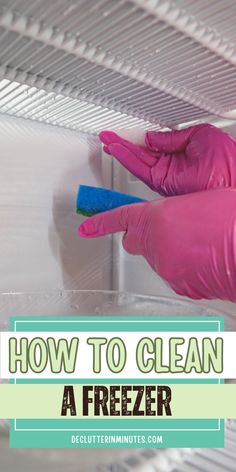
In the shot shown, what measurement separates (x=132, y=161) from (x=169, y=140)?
0.10m

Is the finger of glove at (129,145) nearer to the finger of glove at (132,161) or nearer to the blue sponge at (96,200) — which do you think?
the finger of glove at (132,161)

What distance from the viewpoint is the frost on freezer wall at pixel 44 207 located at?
911mm

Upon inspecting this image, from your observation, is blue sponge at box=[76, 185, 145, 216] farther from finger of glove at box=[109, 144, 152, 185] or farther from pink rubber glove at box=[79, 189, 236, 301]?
pink rubber glove at box=[79, 189, 236, 301]

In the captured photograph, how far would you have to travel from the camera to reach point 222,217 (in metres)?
0.65

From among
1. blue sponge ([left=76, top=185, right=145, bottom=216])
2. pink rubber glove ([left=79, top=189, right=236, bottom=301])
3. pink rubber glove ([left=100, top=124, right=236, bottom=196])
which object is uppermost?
pink rubber glove ([left=100, top=124, right=236, bottom=196])

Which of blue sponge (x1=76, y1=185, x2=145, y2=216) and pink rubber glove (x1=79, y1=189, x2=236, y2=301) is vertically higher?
blue sponge (x1=76, y1=185, x2=145, y2=216)

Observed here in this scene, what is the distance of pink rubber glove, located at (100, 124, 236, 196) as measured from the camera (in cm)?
79

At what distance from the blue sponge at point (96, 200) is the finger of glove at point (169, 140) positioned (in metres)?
0.14

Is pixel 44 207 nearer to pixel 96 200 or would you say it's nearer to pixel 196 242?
pixel 96 200

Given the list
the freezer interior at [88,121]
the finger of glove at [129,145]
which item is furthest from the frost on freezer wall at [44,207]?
the finger of glove at [129,145]

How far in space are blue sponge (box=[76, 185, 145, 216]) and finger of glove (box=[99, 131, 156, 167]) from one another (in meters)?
0.11

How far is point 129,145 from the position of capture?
0.95 m

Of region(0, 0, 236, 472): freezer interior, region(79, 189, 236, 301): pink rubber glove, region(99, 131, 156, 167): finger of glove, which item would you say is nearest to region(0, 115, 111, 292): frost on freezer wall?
region(0, 0, 236, 472): freezer interior

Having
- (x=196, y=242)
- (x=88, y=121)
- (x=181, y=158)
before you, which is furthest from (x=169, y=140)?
(x=196, y=242)
